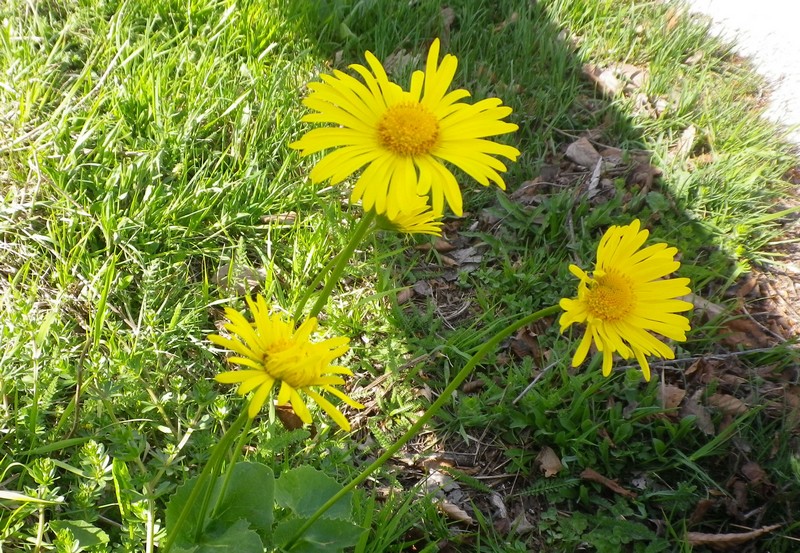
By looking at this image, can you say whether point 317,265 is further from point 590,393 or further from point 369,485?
point 590,393

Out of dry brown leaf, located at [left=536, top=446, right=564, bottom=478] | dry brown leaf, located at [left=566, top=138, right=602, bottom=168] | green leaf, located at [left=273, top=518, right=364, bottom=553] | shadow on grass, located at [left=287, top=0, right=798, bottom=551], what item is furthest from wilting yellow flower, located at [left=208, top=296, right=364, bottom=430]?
dry brown leaf, located at [left=566, top=138, right=602, bottom=168]

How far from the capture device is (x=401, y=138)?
3.94ft

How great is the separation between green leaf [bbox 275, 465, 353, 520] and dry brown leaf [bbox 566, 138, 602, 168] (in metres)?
2.02

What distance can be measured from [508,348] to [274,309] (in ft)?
2.80

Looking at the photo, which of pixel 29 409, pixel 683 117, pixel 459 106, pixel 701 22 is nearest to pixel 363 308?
pixel 29 409

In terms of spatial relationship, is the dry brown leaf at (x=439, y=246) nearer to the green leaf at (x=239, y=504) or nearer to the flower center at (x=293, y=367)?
the green leaf at (x=239, y=504)

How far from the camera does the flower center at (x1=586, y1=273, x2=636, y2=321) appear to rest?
1.20m

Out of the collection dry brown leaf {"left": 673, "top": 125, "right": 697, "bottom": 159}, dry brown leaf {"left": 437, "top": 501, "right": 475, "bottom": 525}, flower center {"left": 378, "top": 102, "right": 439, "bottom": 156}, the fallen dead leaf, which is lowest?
dry brown leaf {"left": 437, "top": 501, "right": 475, "bottom": 525}

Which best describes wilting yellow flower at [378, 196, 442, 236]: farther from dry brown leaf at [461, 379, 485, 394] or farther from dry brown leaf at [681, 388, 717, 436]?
dry brown leaf at [681, 388, 717, 436]

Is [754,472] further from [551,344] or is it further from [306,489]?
[306,489]

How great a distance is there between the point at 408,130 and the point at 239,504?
882 millimetres

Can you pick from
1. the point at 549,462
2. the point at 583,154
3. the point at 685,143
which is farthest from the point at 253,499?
the point at 685,143

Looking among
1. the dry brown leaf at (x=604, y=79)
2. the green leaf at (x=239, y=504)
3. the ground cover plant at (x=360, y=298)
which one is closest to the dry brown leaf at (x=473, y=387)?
the ground cover plant at (x=360, y=298)

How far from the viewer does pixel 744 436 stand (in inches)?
87.7
